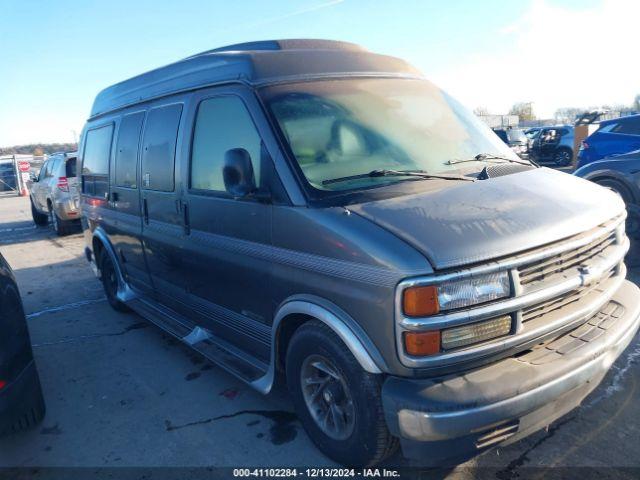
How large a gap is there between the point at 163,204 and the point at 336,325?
90.6 inches

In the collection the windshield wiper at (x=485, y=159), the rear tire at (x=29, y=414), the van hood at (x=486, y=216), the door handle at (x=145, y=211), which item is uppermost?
the windshield wiper at (x=485, y=159)

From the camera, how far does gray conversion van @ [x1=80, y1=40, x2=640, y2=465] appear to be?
2.35 meters

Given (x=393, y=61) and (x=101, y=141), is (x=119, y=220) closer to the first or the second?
(x=101, y=141)

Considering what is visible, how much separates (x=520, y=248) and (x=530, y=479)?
1.32m

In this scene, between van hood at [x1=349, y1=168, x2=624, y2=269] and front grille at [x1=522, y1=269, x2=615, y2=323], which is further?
front grille at [x1=522, y1=269, x2=615, y2=323]

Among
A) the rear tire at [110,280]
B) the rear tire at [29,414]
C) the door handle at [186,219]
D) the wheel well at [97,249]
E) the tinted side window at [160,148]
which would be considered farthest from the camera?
the wheel well at [97,249]

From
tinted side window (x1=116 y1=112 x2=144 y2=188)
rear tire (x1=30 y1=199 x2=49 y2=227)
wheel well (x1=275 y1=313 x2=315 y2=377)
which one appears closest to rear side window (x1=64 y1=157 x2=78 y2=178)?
rear tire (x1=30 y1=199 x2=49 y2=227)

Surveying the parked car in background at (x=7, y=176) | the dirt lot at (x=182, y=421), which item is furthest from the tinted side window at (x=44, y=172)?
the parked car in background at (x=7, y=176)

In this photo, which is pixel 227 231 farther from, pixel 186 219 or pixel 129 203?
pixel 129 203

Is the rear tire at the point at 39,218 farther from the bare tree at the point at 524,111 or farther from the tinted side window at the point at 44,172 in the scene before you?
the bare tree at the point at 524,111

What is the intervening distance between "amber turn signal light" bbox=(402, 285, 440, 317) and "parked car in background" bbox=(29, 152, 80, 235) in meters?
11.1

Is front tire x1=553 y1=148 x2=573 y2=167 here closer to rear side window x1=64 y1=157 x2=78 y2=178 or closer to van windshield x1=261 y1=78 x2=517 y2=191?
rear side window x1=64 y1=157 x2=78 y2=178

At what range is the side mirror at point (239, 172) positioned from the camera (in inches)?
117

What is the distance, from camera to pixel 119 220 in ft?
17.5
